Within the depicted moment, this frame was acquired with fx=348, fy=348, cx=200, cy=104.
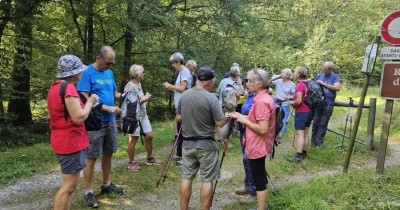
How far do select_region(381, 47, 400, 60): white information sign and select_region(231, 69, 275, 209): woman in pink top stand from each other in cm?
202

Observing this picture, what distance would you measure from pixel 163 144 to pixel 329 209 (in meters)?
4.87

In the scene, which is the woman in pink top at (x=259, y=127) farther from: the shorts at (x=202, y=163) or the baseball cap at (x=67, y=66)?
the baseball cap at (x=67, y=66)

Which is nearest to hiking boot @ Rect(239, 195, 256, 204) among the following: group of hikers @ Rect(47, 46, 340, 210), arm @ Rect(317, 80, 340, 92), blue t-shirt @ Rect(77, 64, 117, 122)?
group of hikers @ Rect(47, 46, 340, 210)

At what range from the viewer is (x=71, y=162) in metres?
3.63

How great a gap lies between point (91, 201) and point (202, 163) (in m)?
1.71

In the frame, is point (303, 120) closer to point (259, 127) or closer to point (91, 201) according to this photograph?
point (259, 127)

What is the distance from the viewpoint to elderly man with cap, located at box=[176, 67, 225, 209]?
154 inches

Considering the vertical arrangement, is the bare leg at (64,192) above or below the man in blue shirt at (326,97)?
below

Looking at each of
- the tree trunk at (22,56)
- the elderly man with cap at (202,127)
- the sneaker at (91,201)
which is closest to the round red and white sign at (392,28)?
the elderly man with cap at (202,127)

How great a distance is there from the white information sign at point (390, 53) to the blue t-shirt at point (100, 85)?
12.6ft

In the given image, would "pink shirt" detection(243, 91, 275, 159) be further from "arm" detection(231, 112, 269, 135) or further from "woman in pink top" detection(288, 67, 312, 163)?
"woman in pink top" detection(288, 67, 312, 163)

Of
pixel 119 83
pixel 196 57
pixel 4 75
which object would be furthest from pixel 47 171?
pixel 196 57

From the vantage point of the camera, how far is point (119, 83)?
1227 centimetres

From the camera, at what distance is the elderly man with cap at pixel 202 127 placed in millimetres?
3912
